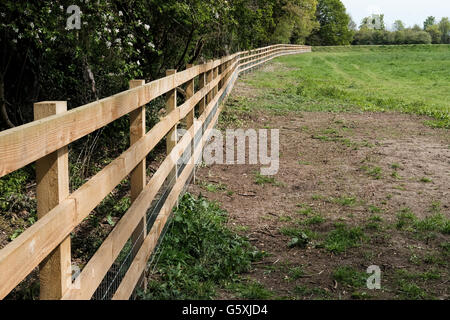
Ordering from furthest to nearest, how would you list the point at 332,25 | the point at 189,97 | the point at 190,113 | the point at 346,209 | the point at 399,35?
1. the point at 332,25
2. the point at 399,35
3. the point at 189,97
4. the point at 190,113
5. the point at 346,209

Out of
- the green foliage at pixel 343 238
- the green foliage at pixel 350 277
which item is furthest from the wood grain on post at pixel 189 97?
the green foliage at pixel 350 277

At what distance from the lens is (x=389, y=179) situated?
7625 millimetres

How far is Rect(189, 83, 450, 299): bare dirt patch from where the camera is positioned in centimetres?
452

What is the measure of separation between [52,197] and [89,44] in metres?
6.00

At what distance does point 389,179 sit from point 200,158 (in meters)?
2.64

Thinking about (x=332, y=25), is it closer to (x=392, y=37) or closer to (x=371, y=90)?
(x=392, y=37)

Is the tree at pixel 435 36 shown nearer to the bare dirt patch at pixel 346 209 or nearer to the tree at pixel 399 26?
the tree at pixel 399 26

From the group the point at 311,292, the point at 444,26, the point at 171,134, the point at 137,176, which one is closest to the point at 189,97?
the point at 171,134

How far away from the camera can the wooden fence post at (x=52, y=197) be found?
230 centimetres

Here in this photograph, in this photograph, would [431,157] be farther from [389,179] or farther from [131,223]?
[131,223]

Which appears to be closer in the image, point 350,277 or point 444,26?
point 350,277

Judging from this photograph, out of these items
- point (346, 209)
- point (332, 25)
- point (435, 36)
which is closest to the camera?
point (346, 209)

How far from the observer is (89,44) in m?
7.93

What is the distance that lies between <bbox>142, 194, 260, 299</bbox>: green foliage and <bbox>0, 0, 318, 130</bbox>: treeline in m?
3.32
